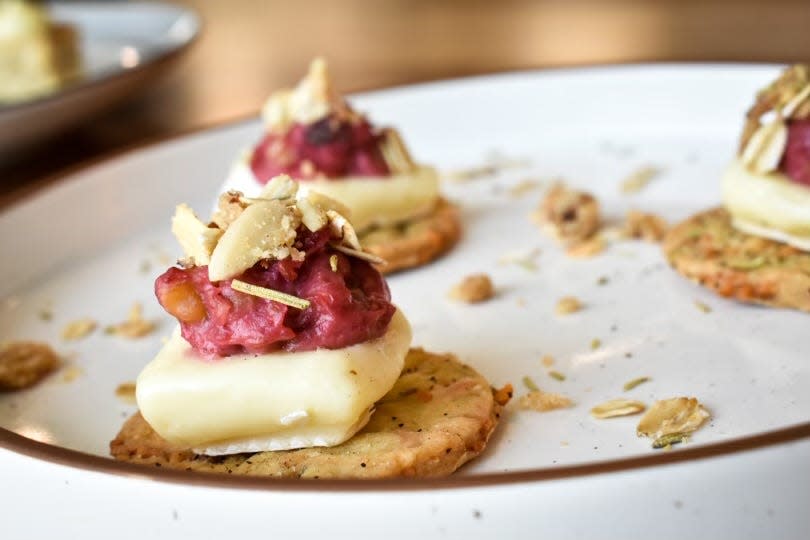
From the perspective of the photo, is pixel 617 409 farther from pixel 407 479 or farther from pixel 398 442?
pixel 407 479

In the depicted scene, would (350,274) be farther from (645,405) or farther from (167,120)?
(167,120)

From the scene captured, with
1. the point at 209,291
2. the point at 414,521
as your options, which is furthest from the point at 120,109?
the point at 414,521

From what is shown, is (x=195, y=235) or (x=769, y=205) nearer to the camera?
(x=195, y=235)

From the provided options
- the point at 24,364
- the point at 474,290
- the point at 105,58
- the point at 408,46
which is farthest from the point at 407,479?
the point at 408,46

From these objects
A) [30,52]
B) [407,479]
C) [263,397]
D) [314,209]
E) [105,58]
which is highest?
[314,209]

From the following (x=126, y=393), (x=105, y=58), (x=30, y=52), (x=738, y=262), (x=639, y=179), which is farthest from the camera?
(x=105, y=58)

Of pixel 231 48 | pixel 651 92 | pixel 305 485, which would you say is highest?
pixel 305 485

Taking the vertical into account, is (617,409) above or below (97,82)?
above
